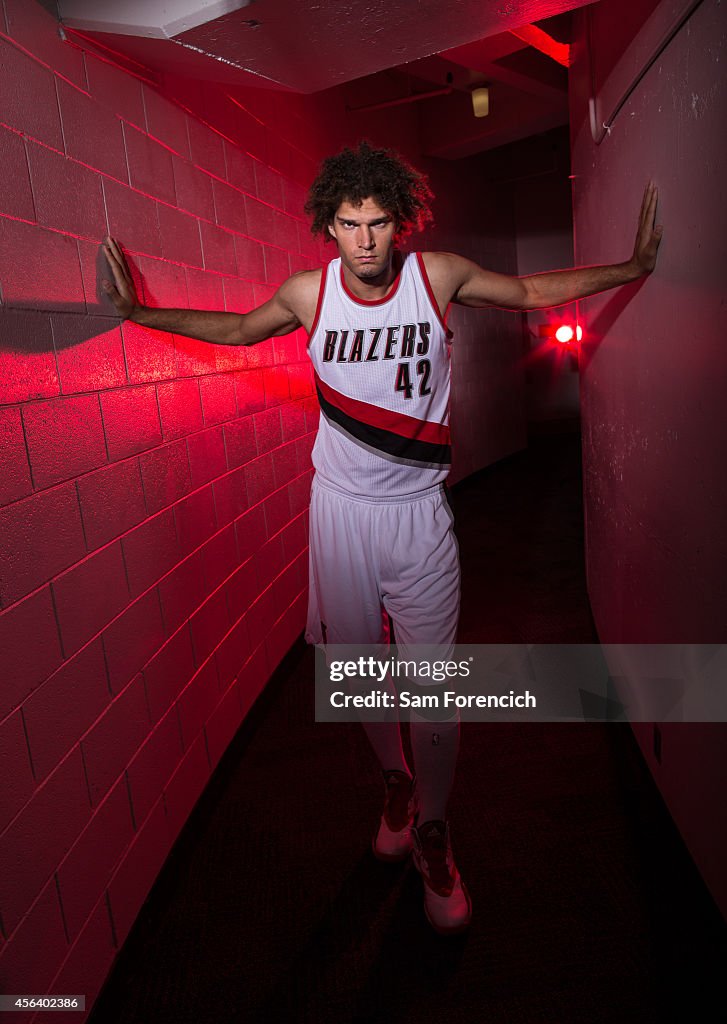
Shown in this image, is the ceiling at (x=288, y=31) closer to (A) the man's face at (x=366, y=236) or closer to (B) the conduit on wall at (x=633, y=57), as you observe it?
(B) the conduit on wall at (x=633, y=57)

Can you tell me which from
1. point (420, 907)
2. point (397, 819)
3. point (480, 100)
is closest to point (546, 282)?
point (397, 819)

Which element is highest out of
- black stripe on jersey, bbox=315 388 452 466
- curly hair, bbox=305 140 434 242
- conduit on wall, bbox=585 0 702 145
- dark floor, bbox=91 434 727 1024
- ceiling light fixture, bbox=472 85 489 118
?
ceiling light fixture, bbox=472 85 489 118

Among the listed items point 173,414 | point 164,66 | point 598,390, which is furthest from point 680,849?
point 164,66

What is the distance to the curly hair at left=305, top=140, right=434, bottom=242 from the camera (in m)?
1.54

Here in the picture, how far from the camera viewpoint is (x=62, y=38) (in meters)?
1.47

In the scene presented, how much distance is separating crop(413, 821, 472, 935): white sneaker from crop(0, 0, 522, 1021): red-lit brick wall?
68cm

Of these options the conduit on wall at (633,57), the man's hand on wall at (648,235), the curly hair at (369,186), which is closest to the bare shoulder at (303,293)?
the curly hair at (369,186)

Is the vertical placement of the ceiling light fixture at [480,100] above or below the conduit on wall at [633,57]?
above

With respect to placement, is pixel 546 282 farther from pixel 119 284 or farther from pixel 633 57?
pixel 119 284

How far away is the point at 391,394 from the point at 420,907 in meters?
1.23

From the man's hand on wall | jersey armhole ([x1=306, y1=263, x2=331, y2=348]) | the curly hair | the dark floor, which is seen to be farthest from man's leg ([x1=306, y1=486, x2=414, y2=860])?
the man's hand on wall

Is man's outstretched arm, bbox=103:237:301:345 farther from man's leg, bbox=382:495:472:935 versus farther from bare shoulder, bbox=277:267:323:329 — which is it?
man's leg, bbox=382:495:472:935

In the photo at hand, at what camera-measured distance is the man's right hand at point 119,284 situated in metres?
1.59

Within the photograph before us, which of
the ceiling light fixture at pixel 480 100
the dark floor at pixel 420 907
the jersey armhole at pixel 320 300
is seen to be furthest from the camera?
the ceiling light fixture at pixel 480 100
